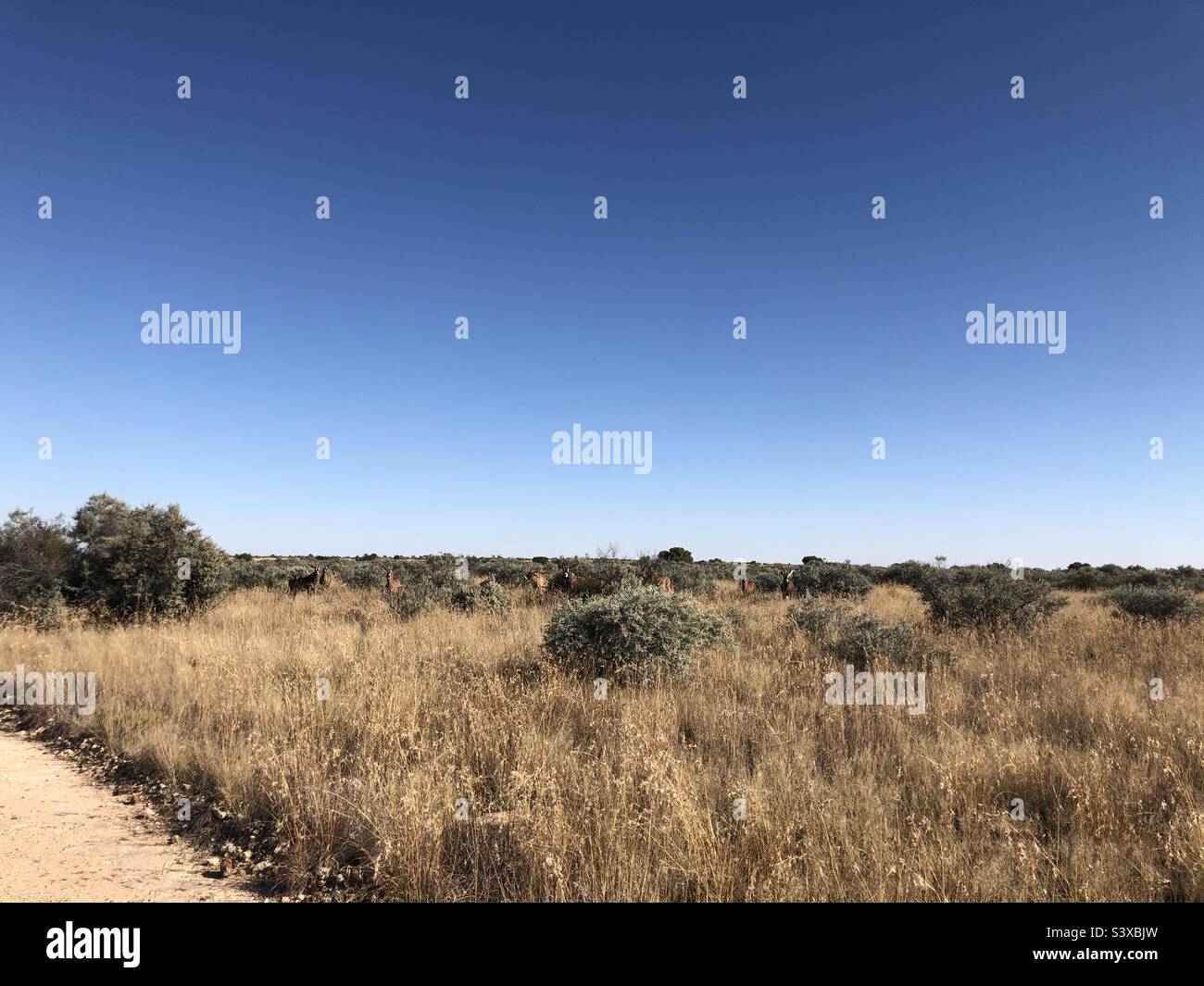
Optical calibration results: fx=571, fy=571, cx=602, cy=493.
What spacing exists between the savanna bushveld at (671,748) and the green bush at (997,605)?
0.07m

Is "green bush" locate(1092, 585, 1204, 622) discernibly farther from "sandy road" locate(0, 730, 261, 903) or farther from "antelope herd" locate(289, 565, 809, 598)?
"sandy road" locate(0, 730, 261, 903)

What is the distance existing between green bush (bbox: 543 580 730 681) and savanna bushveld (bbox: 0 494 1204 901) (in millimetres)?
40

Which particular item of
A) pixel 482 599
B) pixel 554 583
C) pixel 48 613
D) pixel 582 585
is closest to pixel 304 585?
pixel 48 613

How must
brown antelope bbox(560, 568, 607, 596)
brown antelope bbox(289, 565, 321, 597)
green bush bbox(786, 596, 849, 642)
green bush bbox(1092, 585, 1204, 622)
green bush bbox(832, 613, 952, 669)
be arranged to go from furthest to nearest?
1. brown antelope bbox(289, 565, 321, 597)
2. brown antelope bbox(560, 568, 607, 596)
3. green bush bbox(1092, 585, 1204, 622)
4. green bush bbox(786, 596, 849, 642)
5. green bush bbox(832, 613, 952, 669)

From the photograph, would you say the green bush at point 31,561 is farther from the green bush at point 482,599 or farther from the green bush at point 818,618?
the green bush at point 818,618

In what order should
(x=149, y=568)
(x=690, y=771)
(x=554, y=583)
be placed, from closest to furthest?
(x=690, y=771), (x=149, y=568), (x=554, y=583)

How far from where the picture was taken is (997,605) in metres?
11.2

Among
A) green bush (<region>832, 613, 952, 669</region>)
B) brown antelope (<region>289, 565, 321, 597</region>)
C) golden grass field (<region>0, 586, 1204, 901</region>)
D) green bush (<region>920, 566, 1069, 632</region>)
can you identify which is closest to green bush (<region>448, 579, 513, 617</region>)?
golden grass field (<region>0, 586, 1204, 901</region>)

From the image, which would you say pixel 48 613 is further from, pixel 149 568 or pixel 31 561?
pixel 31 561

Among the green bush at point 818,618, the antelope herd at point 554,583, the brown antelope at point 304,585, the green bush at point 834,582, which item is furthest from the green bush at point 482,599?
the green bush at point 834,582

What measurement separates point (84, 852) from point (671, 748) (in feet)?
14.2

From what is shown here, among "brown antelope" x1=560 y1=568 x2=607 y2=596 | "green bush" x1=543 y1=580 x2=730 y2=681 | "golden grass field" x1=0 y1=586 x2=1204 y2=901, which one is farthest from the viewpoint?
"brown antelope" x1=560 y1=568 x2=607 y2=596

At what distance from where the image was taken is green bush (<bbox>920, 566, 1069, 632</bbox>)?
35.5 feet
